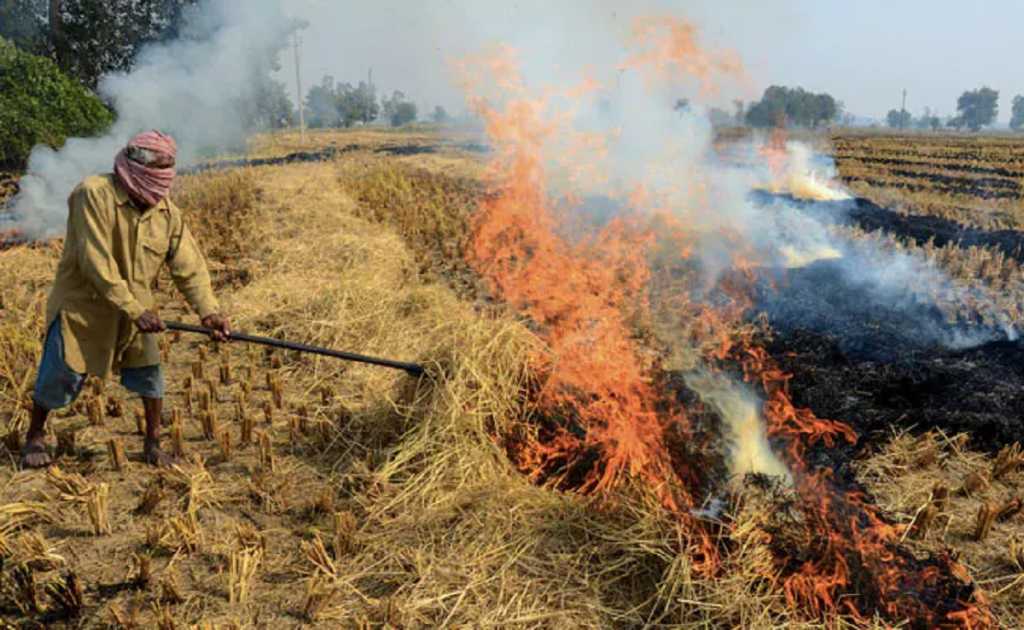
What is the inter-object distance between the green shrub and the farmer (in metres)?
10.6

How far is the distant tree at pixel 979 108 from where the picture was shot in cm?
10381

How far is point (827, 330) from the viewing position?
6637 mm

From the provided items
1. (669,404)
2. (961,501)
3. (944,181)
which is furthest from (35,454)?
(944,181)

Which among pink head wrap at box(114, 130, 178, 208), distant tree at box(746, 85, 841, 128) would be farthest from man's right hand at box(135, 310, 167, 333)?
distant tree at box(746, 85, 841, 128)

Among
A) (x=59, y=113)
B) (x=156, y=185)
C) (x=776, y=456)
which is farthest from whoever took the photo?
(x=59, y=113)

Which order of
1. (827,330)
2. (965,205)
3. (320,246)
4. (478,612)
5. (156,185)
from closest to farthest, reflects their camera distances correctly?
(478,612), (156,185), (827,330), (320,246), (965,205)

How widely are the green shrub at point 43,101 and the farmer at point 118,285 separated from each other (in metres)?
10.6

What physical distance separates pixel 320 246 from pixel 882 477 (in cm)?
697

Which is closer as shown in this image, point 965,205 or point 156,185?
point 156,185

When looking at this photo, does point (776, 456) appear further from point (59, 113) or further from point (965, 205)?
point (965, 205)

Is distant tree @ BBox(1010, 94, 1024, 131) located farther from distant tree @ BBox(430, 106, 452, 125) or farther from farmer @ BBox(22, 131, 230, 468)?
farmer @ BBox(22, 131, 230, 468)

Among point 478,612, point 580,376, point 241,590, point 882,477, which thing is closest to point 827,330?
point 882,477

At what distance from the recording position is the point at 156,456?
3900 millimetres

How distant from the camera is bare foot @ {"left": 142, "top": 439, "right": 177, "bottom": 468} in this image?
3.87m
